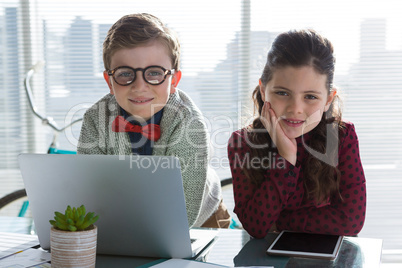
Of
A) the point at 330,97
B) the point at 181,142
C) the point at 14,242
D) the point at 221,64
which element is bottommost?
the point at 14,242

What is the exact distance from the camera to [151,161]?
2.84ft

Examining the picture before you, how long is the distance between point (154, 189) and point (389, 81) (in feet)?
7.55

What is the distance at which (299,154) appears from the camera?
4.94 ft

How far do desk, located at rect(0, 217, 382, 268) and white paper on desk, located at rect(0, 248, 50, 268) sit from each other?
0.13 meters

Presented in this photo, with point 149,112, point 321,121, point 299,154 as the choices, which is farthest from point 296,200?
point 149,112

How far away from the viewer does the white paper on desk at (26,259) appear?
0.97m

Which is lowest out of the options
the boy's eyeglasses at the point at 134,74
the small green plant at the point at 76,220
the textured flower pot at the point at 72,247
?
the textured flower pot at the point at 72,247

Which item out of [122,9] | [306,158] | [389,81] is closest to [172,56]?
[306,158]

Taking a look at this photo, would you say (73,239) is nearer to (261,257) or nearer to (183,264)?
(183,264)

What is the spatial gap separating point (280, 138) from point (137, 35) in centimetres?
57

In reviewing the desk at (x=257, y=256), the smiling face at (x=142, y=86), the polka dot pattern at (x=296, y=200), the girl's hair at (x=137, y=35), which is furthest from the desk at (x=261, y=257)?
the girl's hair at (x=137, y=35)

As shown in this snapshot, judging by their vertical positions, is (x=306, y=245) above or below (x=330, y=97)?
below

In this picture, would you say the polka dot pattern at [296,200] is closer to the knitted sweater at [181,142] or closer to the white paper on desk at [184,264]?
the knitted sweater at [181,142]

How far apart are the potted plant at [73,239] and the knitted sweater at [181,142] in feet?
1.66
